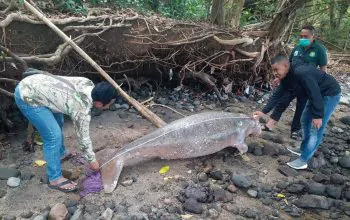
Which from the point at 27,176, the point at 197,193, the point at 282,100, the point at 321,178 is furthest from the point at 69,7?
the point at 321,178

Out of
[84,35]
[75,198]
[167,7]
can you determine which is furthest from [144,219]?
[167,7]

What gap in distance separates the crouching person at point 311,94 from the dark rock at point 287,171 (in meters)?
0.07

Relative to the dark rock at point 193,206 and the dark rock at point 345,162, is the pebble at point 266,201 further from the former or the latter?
the dark rock at point 345,162

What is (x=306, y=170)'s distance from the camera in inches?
185

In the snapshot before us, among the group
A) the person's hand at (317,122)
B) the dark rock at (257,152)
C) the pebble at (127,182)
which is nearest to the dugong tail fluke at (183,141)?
the pebble at (127,182)

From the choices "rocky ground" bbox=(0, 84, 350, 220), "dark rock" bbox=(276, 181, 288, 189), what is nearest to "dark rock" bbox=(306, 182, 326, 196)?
"rocky ground" bbox=(0, 84, 350, 220)

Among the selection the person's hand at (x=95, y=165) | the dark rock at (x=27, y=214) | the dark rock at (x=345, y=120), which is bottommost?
the dark rock at (x=27, y=214)

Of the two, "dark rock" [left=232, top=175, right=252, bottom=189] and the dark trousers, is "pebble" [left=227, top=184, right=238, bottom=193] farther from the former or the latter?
the dark trousers

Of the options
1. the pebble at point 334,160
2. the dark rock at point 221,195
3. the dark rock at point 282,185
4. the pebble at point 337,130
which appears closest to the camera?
the dark rock at point 221,195

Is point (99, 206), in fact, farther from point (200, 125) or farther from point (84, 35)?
point (84, 35)

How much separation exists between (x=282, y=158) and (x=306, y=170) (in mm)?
354

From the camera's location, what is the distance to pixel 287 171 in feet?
15.1

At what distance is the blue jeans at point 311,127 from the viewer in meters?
4.34

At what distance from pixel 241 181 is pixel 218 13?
171 inches
